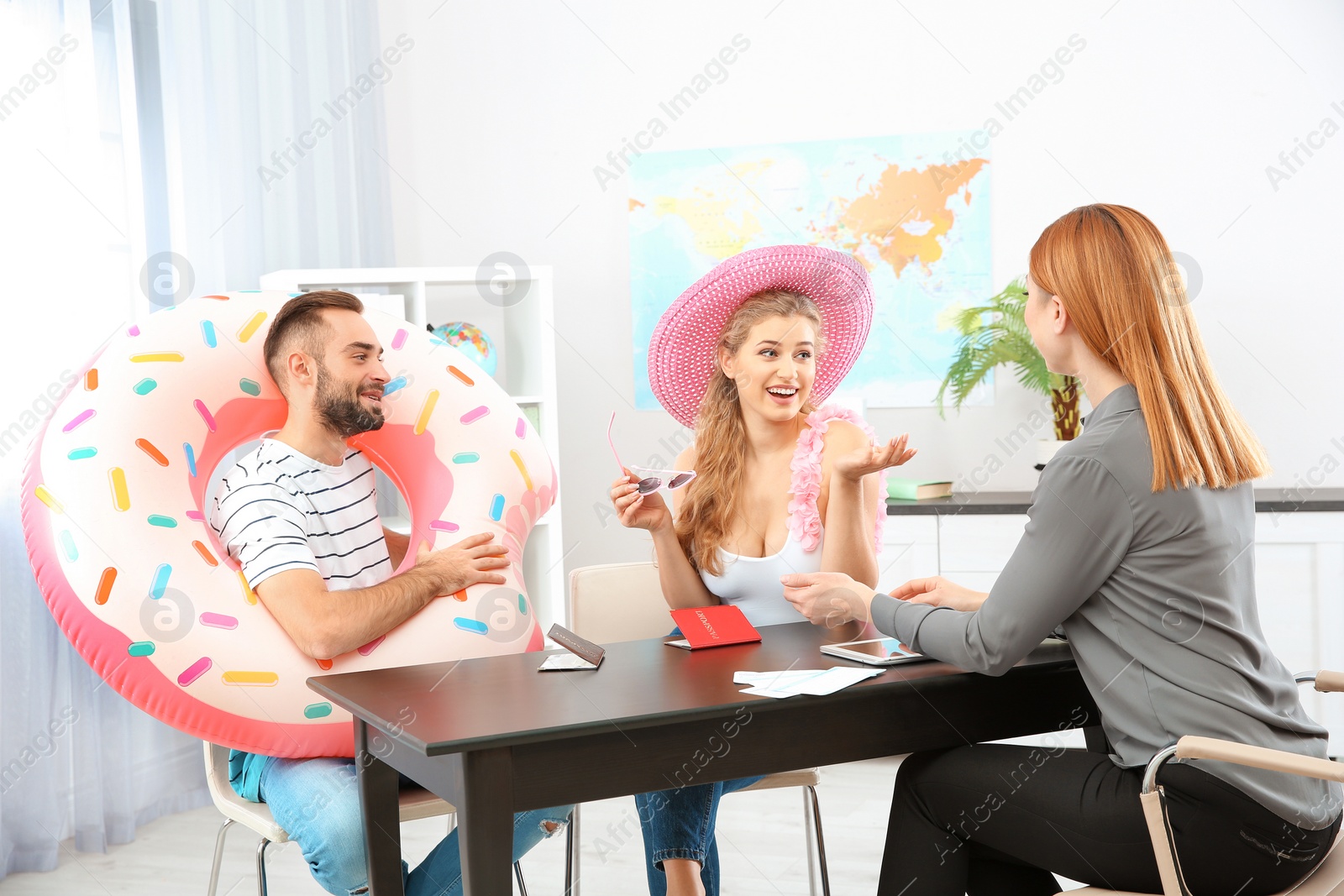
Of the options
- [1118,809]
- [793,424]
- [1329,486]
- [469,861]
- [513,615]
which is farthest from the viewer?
[1329,486]

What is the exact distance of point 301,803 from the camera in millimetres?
1741

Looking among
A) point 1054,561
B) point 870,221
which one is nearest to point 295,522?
point 1054,561

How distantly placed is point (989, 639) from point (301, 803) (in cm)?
107

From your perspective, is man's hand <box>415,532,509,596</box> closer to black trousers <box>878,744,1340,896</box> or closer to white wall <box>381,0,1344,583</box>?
black trousers <box>878,744,1340,896</box>

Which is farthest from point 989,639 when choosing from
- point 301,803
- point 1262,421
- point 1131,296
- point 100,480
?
point 1262,421

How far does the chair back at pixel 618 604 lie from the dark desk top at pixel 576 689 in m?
0.54

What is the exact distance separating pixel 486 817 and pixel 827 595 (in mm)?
679

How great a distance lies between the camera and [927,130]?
148 inches

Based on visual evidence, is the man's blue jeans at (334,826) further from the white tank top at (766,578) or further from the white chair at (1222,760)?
the white chair at (1222,760)

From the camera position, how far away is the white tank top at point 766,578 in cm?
213

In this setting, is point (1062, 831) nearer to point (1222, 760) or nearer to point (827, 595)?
point (1222, 760)

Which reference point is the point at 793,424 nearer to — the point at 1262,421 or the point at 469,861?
the point at 469,861

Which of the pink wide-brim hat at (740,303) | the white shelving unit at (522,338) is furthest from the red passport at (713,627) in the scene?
the white shelving unit at (522,338)

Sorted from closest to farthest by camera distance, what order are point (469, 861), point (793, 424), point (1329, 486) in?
point (469, 861), point (793, 424), point (1329, 486)
